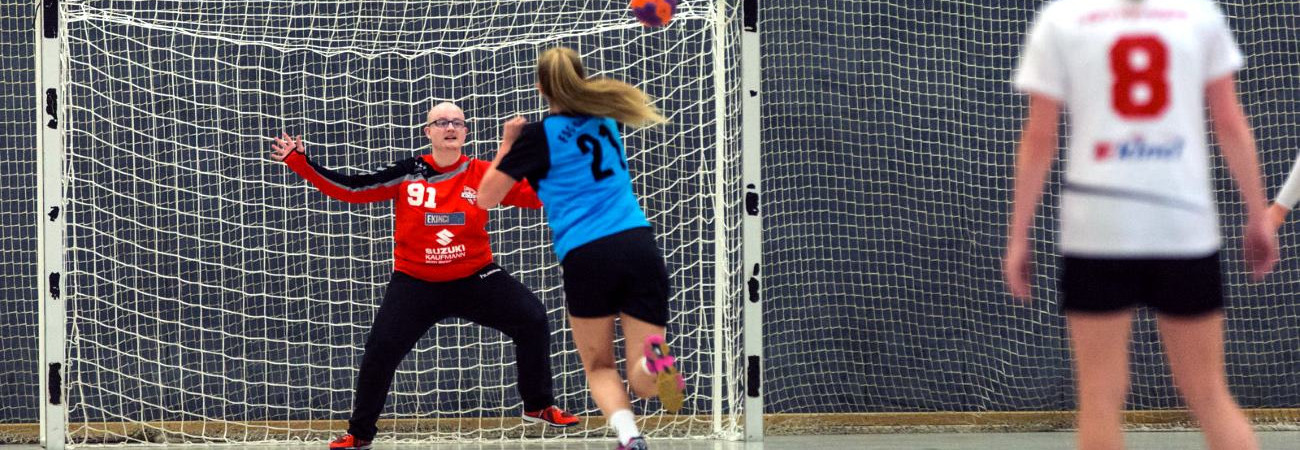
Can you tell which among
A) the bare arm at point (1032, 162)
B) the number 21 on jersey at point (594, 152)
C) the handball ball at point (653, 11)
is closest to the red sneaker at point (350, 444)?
the number 21 on jersey at point (594, 152)

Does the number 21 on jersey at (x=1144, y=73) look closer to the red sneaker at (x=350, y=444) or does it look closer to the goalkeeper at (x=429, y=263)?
the goalkeeper at (x=429, y=263)

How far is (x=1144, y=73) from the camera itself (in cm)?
254

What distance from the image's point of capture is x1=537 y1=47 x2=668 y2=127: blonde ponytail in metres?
4.12

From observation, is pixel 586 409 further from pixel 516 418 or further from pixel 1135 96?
pixel 1135 96

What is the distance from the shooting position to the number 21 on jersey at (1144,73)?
2.54 meters

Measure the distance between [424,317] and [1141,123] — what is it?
3462mm

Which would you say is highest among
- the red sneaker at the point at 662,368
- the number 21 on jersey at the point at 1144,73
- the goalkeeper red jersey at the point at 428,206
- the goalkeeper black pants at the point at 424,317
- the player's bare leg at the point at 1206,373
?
the number 21 on jersey at the point at 1144,73

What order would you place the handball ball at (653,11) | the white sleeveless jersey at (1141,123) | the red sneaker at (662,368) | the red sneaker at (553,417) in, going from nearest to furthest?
the white sleeveless jersey at (1141,123) < the red sneaker at (662,368) < the handball ball at (653,11) < the red sneaker at (553,417)

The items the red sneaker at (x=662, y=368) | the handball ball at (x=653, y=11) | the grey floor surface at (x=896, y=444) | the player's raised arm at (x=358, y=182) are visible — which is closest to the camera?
the red sneaker at (x=662, y=368)

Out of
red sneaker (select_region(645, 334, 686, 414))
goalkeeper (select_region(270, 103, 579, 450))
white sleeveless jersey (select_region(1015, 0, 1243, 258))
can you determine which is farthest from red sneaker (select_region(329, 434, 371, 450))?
Result: white sleeveless jersey (select_region(1015, 0, 1243, 258))

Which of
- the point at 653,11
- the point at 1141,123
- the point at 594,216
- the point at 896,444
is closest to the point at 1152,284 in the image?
the point at 1141,123

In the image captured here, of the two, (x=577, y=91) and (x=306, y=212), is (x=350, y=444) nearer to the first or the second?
(x=306, y=212)

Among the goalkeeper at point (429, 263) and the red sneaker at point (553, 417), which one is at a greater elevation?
the goalkeeper at point (429, 263)

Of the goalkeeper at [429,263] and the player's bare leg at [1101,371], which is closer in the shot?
the player's bare leg at [1101,371]
